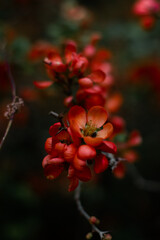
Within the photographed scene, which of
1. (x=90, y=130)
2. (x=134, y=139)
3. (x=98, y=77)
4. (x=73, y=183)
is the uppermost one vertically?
(x=98, y=77)

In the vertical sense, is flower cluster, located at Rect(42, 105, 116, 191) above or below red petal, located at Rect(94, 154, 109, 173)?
above

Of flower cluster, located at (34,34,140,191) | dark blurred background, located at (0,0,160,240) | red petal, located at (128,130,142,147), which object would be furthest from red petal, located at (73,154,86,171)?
dark blurred background, located at (0,0,160,240)

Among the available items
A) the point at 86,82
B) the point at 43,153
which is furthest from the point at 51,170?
the point at 43,153

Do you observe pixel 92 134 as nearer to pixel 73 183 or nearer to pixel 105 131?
pixel 105 131

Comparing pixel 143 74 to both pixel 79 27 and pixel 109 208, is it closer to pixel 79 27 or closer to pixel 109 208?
pixel 79 27

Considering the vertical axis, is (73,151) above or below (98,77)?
below

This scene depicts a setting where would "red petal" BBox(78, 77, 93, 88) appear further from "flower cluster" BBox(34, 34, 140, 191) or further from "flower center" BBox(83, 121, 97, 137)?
"flower center" BBox(83, 121, 97, 137)
